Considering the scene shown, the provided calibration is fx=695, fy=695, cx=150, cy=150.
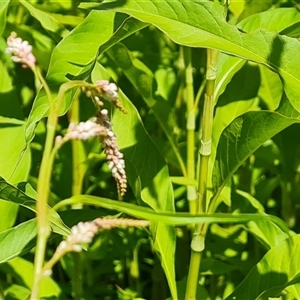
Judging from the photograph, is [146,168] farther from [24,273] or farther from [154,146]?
[24,273]

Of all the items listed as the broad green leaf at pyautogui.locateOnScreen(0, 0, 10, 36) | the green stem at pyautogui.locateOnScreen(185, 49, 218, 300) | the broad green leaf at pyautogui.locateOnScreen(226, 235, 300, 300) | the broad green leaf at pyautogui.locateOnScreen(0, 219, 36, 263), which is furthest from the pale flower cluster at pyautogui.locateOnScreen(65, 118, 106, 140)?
the broad green leaf at pyautogui.locateOnScreen(0, 0, 10, 36)

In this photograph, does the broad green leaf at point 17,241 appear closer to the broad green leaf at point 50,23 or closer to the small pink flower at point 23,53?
the small pink flower at point 23,53

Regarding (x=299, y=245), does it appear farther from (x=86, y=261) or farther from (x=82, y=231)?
(x=82, y=231)

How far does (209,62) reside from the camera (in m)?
1.22

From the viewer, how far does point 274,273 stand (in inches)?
50.2

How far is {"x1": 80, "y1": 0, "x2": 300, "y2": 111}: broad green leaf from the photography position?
99 centimetres

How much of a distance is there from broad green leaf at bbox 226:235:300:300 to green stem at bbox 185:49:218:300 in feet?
0.36

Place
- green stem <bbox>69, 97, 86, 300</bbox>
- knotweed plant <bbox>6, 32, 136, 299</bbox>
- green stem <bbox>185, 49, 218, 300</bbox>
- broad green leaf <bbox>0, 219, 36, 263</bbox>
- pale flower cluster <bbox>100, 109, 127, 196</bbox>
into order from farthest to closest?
green stem <bbox>69, 97, 86, 300</bbox> < green stem <bbox>185, 49, 218, 300</bbox> < broad green leaf <bbox>0, 219, 36, 263</bbox> < pale flower cluster <bbox>100, 109, 127, 196</bbox> < knotweed plant <bbox>6, 32, 136, 299</bbox>

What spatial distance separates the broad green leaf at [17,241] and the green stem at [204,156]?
0.31 m

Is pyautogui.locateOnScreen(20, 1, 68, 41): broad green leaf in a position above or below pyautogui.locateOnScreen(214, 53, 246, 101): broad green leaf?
above

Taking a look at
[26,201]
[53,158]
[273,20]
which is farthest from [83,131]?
[273,20]

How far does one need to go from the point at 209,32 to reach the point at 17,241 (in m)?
0.44

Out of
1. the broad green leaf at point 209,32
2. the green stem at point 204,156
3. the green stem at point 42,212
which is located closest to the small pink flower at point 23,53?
the green stem at point 42,212

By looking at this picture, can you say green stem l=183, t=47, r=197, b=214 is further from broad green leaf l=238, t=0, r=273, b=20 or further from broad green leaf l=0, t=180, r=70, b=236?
broad green leaf l=0, t=180, r=70, b=236
